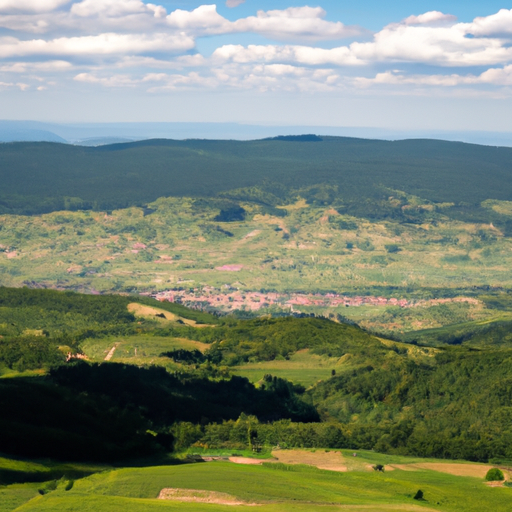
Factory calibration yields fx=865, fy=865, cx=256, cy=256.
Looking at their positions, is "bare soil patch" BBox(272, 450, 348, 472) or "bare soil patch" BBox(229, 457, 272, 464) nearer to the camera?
"bare soil patch" BBox(229, 457, 272, 464)

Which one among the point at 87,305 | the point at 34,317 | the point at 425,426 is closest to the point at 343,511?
the point at 425,426

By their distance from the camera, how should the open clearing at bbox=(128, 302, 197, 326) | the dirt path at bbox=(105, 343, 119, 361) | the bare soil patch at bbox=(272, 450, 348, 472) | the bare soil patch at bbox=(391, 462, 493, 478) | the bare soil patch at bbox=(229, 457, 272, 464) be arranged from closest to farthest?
1. the bare soil patch at bbox=(229, 457, 272, 464)
2. the bare soil patch at bbox=(391, 462, 493, 478)
3. the bare soil patch at bbox=(272, 450, 348, 472)
4. the dirt path at bbox=(105, 343, 119, 361)
5. the open clearing at bbox=(128, 302, 197, 326)

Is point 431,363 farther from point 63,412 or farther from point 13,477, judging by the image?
point 13,477

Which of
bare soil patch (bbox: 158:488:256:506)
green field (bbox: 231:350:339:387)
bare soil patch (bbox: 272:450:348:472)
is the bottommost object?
green field (bbox: 231:350:339:387)

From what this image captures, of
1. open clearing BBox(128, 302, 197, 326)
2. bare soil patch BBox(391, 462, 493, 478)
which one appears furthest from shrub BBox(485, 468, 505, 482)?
open clearing BBox(128, 302, 197, 326)

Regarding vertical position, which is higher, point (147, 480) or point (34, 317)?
point (147, 480)

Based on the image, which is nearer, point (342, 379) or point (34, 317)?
point (342, 379)

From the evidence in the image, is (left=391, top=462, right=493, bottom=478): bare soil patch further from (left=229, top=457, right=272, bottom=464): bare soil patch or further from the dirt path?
the dirt path

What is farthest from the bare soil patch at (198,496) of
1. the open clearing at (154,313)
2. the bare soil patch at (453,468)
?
the open clearing at (154,313)
